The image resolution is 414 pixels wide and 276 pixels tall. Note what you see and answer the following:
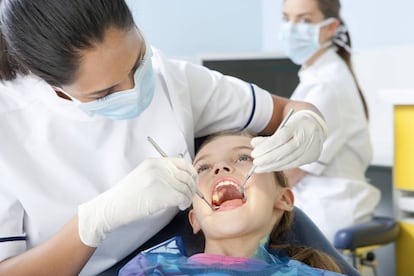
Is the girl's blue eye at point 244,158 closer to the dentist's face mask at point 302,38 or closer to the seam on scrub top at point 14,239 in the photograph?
the seam on scrub top at point 14,239

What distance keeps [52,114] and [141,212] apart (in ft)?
1.02

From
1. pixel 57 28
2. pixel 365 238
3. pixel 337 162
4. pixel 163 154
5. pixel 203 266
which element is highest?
pixel 57 28

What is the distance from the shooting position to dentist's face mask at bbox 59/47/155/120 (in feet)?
4.22

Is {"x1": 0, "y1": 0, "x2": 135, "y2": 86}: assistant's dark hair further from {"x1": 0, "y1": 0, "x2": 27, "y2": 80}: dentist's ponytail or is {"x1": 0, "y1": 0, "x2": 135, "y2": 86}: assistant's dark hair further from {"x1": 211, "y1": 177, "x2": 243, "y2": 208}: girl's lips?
{"x1": 211, "y1": 177, "x2": 243, "y2": 208}: girl's lips

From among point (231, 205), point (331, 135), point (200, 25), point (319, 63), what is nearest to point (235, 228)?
point (231, 205)

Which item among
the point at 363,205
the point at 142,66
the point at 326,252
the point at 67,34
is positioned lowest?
the point at 363,205

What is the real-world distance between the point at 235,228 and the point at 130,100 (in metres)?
0.37

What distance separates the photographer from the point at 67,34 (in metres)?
1.13

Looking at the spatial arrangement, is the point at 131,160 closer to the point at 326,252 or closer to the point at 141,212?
the point at 141,212

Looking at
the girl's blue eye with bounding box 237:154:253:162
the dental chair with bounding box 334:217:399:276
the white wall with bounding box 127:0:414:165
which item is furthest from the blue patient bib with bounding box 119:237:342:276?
the white wall with bounding box 127:0:414:165

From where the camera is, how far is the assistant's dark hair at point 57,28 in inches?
44.4

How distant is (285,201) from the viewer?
1.57 metres

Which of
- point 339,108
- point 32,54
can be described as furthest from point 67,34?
point 339,108

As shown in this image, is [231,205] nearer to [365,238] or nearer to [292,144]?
[292,144]
